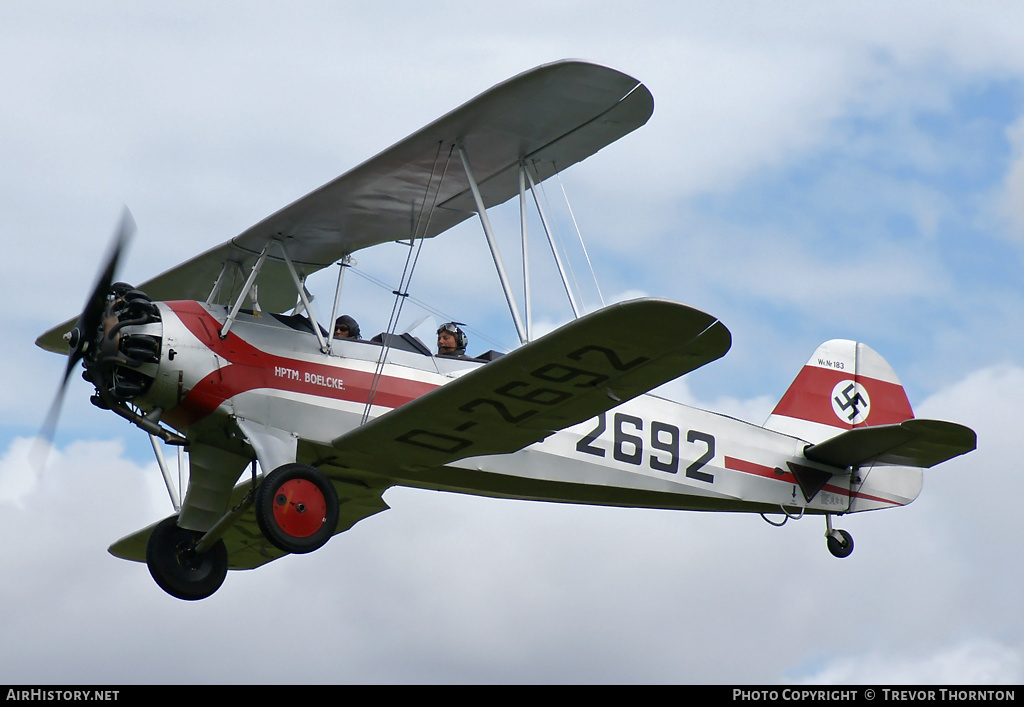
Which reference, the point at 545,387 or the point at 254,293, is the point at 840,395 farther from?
the point at 254,293

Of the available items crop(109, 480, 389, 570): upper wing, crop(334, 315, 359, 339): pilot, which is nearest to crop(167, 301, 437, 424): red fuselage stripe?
crop(334, 315, 359, 339): pilot

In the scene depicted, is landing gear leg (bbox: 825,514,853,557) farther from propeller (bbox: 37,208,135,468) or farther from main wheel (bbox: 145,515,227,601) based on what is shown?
propeller (bbox: 37,208,135,468)

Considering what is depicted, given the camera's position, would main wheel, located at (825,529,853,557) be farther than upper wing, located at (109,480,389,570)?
Yes

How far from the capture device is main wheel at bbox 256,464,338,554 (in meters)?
8.53

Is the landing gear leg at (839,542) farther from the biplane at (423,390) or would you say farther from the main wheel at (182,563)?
the main wheel at (182,563)

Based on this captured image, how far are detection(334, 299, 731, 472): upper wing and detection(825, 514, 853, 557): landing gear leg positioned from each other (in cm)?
369

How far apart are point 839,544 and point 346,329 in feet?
15.9

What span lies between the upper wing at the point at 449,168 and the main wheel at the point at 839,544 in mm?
4220

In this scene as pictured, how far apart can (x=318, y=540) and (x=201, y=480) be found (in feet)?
4.72

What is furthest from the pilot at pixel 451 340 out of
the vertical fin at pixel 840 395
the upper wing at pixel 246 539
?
the vertical fin at pixel 840 395

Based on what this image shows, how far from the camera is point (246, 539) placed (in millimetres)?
11617

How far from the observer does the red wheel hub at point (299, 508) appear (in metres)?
8.60
